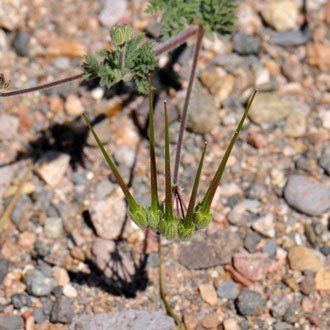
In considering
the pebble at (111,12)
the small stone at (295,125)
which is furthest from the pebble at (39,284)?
the pebble at (111,12)

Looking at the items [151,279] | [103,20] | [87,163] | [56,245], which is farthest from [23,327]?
[103,20]

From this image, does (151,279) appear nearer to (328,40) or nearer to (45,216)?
(45,216)

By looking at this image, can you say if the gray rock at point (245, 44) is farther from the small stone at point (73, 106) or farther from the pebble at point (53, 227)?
the pebble at point (53, 227)

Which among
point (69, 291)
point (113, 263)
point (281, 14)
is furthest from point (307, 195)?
point (69, 291)

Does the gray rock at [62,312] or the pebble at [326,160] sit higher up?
the pebble at [326,160]

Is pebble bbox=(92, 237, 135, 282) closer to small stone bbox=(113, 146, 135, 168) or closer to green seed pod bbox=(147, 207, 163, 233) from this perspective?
small stone bbox=(113, 146, 135, 168)

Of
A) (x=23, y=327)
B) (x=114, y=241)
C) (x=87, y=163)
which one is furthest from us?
(x=87, y=163)

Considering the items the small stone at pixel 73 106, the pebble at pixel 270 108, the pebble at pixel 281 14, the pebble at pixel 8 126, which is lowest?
the pebble at pixel 270 108
